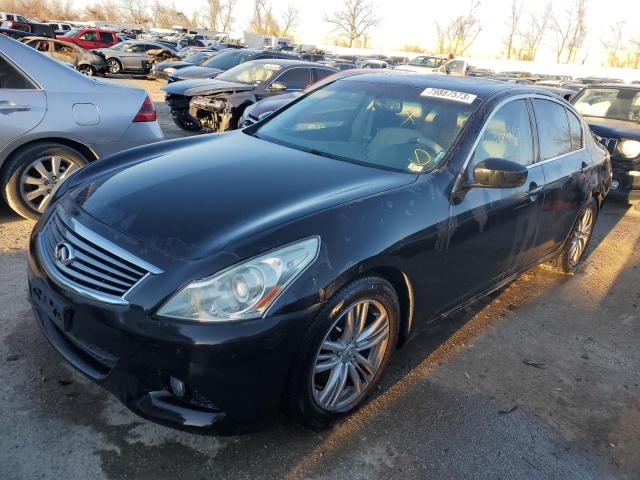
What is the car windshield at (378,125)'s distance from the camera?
309cm

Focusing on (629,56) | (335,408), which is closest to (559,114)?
(335,408)

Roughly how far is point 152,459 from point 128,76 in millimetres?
23486

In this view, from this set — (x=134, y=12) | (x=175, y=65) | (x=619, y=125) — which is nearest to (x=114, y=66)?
(x=175, y=65)

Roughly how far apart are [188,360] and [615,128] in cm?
740

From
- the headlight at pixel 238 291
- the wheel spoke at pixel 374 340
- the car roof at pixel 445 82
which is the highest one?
the car roof at pixel 445 82

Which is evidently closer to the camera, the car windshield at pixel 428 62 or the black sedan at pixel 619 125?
the black sedan at pixel 619 125

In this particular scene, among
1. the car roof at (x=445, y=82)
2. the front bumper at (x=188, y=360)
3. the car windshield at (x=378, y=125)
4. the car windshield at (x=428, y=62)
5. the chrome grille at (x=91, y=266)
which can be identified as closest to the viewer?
the front bumper at (x=188, y=360)

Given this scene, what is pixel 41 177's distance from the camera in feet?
14.9

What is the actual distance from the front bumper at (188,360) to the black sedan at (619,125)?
6596mm

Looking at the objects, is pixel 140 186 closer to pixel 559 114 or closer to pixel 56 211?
pixel 56 211

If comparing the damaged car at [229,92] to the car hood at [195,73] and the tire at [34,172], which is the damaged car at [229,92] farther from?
the tire at [34,172]

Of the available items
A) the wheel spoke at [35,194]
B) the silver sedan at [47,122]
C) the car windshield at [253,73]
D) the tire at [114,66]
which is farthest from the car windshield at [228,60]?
the tire at [114,66]

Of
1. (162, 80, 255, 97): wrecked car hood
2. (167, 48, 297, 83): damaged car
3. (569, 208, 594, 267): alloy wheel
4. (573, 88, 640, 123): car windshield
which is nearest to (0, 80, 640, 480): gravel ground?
(569, 208, 594, 267): alloy wheel

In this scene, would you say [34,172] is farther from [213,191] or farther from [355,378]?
[355,378]
